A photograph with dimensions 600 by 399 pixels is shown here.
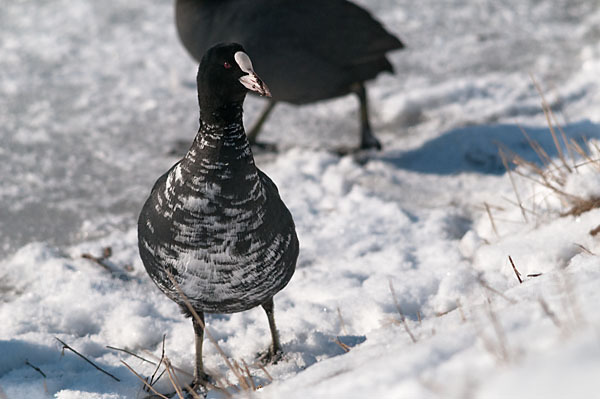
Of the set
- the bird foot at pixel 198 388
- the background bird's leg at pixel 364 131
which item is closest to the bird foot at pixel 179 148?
the background bird's leg at pixel 364 131

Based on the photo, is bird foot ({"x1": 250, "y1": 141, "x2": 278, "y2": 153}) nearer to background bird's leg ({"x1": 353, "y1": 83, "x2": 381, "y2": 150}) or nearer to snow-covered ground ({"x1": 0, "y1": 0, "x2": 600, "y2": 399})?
snow-covered ground ({"x1": 0, "y1": 0, "x2": 600, "y2": 399})

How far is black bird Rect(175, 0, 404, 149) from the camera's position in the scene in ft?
15.0

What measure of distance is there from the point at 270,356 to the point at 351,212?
1.51m

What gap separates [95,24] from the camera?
7.14 m

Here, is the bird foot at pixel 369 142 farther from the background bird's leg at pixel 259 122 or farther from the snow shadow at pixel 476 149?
the background bird's leg at pixel 259 122

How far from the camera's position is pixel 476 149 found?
4.91 metres

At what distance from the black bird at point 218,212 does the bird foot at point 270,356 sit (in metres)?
0.52

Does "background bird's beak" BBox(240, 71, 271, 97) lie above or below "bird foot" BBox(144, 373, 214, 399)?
above

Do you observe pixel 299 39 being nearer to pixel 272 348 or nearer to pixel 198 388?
pixel 272 348

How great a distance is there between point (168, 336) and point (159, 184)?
2.99ft

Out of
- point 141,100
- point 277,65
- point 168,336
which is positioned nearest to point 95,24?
point 141,100

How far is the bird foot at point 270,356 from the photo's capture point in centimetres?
293

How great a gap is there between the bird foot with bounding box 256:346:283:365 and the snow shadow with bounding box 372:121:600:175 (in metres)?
2.35

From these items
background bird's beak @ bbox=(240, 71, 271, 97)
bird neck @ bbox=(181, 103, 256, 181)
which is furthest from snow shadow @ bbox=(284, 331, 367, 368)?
background bird's beak @ bbox=(240, 71, 271, 97)
